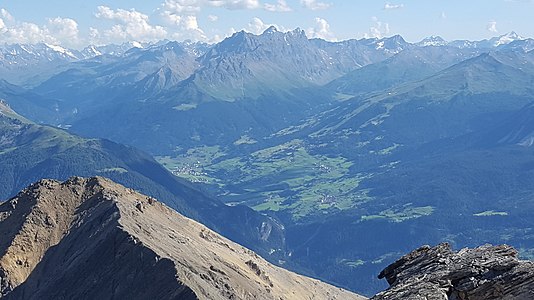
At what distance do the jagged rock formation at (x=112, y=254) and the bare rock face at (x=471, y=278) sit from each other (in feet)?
243

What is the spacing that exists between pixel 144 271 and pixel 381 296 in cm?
8824

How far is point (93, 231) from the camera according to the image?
149 m

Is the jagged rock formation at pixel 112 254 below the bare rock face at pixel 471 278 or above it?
below

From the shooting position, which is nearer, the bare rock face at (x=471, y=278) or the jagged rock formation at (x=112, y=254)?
the bare rock face at (x=471, y=278)

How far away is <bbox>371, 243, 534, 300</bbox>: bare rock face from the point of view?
4294 cm

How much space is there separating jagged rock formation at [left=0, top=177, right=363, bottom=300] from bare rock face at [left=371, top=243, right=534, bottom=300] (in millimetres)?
74025

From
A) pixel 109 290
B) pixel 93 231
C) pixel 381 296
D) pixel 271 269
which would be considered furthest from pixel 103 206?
pixel 381 296

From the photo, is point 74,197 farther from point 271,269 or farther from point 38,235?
point 271,269

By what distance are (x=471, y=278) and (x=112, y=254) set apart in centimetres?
10322

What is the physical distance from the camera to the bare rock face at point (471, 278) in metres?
42.9

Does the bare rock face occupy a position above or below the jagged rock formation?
above

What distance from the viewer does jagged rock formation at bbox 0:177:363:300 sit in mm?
128250

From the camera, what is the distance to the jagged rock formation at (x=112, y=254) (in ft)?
421

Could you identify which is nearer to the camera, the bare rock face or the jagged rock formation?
the bare rock face
